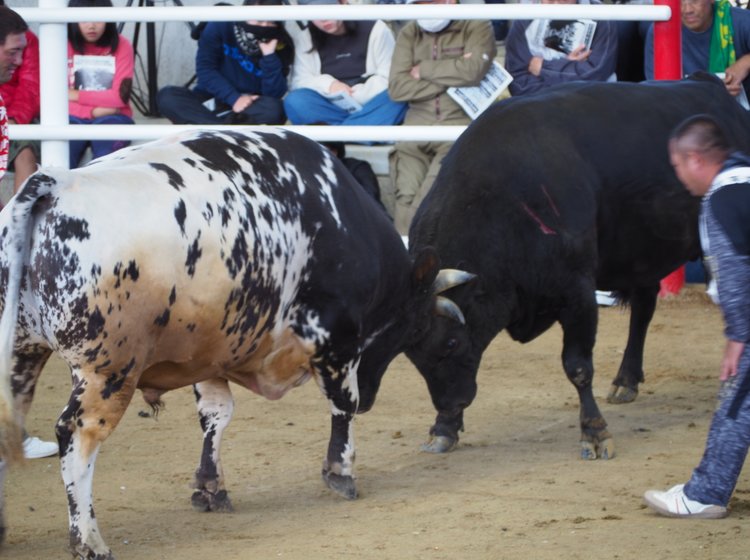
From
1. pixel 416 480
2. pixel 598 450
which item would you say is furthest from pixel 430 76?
pixel 416 480

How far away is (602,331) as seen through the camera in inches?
341

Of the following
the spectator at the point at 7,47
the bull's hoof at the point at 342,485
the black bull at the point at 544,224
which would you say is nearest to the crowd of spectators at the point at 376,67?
the black bull at the point at 544,224

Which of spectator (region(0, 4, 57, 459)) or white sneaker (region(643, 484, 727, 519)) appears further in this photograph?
spectator (region(0, 4, 57, 459))

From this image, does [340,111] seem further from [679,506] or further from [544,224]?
[679,506]

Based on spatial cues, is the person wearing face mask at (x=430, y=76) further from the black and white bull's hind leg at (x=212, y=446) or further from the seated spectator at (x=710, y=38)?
the black and white bull's hind leg at (x=212, y=446)

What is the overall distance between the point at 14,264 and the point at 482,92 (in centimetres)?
516

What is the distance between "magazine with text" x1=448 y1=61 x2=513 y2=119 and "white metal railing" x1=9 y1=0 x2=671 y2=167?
0.61 m

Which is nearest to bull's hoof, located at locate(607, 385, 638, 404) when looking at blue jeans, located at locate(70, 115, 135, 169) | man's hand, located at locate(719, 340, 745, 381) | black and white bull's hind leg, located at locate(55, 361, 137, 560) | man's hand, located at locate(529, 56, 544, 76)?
man's hand, located at locate(719, 340, 745, 381)

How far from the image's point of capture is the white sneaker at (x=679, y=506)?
4961 mm

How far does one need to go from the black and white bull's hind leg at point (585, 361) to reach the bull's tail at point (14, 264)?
2599 mm

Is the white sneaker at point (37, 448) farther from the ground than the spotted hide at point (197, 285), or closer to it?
closer to it

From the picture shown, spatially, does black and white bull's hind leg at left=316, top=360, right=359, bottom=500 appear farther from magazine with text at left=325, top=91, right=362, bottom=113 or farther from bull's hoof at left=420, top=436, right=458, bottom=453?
magazine with text at left=325, top=91, right=362, bottom=113

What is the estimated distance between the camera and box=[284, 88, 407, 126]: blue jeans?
937cm

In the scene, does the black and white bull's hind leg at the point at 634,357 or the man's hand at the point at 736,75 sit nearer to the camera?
the black and white bull's hind leg at the point at 634,357
